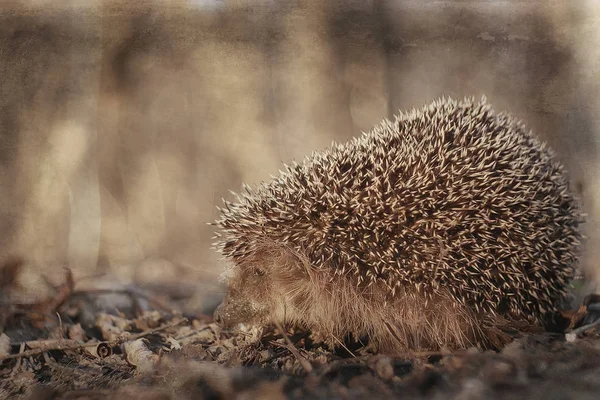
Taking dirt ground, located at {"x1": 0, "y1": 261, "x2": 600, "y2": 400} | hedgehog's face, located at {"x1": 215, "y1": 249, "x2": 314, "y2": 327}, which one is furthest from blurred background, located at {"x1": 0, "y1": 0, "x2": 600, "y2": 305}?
hedgehog's face, located at {"x1": 215, "y1": 249, "x2": 314, "y2": 327}

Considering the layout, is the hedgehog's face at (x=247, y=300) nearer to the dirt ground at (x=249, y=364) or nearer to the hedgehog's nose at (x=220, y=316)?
the hedgehog's nose at (x=220, y=316)

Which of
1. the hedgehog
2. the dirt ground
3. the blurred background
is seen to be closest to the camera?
the dirt ground

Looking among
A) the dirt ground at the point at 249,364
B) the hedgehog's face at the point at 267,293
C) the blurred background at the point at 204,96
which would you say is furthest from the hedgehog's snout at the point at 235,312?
the blurred background at the point at 204,96

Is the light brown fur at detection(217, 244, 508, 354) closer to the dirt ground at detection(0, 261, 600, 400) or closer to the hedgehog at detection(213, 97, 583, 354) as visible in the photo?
the hedgehog at detection(213, 97, 583, 354)

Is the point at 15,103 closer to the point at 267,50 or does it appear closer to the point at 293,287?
the point at 267,50

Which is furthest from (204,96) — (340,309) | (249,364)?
(249,364)

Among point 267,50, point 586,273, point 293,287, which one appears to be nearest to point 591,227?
point 586,273
